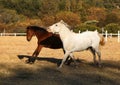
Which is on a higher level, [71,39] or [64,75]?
[71,39]

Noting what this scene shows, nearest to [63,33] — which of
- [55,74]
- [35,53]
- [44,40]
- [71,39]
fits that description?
[71,39]

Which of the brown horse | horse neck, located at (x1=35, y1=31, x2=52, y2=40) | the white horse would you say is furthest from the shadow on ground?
horse neck, located at (x1=35, y1=31, x2=52, y2=40)

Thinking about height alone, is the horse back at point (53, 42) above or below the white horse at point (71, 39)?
below

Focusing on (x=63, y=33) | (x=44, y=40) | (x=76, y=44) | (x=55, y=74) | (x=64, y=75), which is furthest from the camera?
(x=44, y=40)

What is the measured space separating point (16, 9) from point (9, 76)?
9320 centimetres

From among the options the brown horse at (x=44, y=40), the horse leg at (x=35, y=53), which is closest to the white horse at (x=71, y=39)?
the brown horse at (x=44, y=40)

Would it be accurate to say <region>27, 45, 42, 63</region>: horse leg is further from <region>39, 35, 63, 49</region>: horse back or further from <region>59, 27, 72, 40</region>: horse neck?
<region>59, 27, 72, 40</region>: horse neck

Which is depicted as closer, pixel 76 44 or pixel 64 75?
pixel 64 75

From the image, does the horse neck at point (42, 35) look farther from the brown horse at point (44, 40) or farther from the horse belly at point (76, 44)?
the horse belly at point (76, 44)

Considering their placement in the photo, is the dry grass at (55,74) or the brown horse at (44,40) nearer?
the dry grass at (55,74)

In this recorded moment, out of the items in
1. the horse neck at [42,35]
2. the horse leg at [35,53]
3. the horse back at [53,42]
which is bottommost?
the horse leg at [35,53]

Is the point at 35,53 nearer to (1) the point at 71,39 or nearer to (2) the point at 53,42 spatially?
(2) the point at 53,42

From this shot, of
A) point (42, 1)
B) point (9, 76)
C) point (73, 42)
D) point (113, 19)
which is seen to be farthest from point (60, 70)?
point (42, 1)

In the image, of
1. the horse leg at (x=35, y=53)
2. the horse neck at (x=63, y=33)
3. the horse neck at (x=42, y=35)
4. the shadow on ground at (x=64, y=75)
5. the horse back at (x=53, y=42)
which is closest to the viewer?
the shadow on ground at (x=64, y=75)
